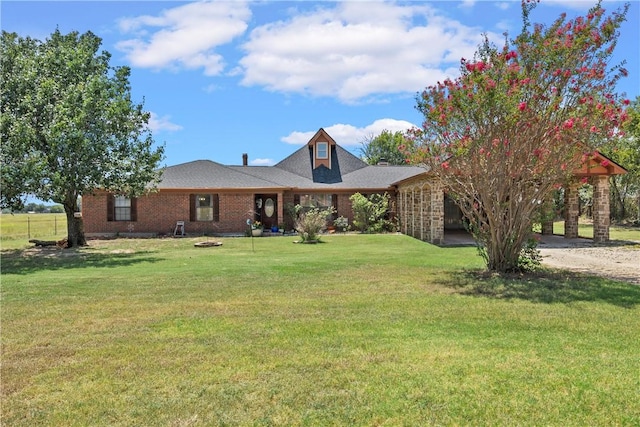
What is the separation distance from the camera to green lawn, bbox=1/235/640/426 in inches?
140

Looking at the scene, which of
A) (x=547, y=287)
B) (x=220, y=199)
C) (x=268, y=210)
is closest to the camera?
(x=547, y=287)

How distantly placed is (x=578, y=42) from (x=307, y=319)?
22.6 ft

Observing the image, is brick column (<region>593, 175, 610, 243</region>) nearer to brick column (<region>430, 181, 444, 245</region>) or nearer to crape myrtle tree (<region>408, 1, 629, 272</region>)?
brick column (<region>430, 181, 444, 245</region>)

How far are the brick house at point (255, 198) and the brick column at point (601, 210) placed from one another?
4 cm

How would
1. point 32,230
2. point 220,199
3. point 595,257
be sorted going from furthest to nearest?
point 32,230, point 220,199, point 595,257

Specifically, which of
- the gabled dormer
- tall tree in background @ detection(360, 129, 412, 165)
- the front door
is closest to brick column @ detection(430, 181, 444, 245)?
the front door

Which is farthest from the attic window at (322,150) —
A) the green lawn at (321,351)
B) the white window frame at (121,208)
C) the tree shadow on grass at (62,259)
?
the green lawn at (321,351)

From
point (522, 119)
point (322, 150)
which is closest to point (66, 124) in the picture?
point (522, 119)

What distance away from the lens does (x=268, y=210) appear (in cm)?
2625

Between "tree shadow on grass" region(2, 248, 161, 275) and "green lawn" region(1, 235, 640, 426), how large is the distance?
2.84 metres

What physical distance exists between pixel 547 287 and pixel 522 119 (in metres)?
3.15

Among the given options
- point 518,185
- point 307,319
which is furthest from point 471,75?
point 307,319

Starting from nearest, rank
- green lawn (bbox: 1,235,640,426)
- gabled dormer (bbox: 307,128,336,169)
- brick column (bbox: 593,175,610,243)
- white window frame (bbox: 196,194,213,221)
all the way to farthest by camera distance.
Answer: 1. green lawn (bbox: 1,235,640,426)
2. brick column (bbox: 593,175,610,243)
3. white window frame (bbox: 196,194,213,221)
4. gabled dormer (bbox: 307,128,336,169)

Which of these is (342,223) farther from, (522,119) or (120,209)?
(522,119)
